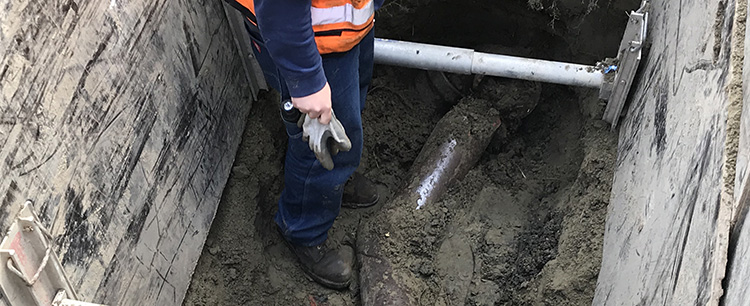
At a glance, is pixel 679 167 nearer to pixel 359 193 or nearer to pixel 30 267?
pixel 359 193

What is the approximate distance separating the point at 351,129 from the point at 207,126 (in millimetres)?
540

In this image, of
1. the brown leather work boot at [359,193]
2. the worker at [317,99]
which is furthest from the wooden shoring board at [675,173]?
the brown leather work boot at [359,193]

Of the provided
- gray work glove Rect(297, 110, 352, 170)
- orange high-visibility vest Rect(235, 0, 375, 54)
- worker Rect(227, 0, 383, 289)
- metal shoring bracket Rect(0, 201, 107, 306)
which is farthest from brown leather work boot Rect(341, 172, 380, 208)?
metal shoring bracket Rect(0, 201, 107, 306)

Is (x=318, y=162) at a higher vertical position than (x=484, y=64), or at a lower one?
lower

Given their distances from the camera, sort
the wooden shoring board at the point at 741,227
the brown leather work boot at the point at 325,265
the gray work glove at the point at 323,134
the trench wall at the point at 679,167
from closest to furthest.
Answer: the wooden shoring board at the point at 741,227
the trench wall at the point at 679,167
the gray work glove at the point at 323,134
the brown leather work boot at the point at 325,265

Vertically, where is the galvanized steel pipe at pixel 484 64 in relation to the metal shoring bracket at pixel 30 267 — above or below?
above

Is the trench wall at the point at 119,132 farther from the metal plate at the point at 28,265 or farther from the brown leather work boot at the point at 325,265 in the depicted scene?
the brown leather work boot at the point at 325,265

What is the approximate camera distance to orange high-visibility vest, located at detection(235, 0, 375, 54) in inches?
65.2

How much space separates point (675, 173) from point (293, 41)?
3.26 ft

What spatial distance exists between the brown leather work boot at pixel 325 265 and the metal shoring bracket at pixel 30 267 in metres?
1.08

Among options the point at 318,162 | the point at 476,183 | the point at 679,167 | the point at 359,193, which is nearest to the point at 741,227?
the point at 679,167

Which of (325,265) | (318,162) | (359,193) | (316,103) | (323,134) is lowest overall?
(325,265)

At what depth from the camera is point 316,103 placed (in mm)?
1634

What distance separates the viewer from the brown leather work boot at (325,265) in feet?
7.92
